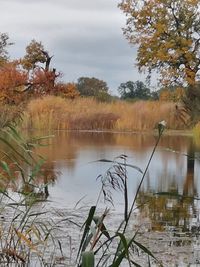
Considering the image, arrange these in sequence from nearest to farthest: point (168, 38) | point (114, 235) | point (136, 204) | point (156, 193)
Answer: point (114, 235), point (156, 193), point (136, 204), point (168, 38)

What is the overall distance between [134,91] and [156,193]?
60111mm

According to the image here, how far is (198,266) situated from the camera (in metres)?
5.04

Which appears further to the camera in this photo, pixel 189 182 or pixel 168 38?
pixel 168 38

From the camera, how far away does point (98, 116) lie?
30766 millimetres

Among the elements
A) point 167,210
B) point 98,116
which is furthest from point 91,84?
point 167,210

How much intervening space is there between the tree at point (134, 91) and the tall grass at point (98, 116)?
100ft

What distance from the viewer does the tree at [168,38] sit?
28.8 m

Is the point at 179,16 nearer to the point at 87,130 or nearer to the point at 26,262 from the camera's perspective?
the point at 87,130


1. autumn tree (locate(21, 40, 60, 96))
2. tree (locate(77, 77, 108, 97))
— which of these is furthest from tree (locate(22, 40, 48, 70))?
tree (locate(77, 77, 108, 97))

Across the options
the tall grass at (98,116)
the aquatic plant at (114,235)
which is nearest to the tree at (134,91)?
the tall grass at (98,116)

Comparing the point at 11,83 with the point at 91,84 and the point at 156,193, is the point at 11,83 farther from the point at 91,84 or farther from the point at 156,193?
the point at 156,193

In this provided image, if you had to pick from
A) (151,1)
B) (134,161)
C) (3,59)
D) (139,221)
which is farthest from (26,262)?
(3,59)

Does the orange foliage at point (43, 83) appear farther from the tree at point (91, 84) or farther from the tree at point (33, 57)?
the tree at point (91, 84)

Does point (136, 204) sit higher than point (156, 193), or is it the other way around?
point (156, 193)
